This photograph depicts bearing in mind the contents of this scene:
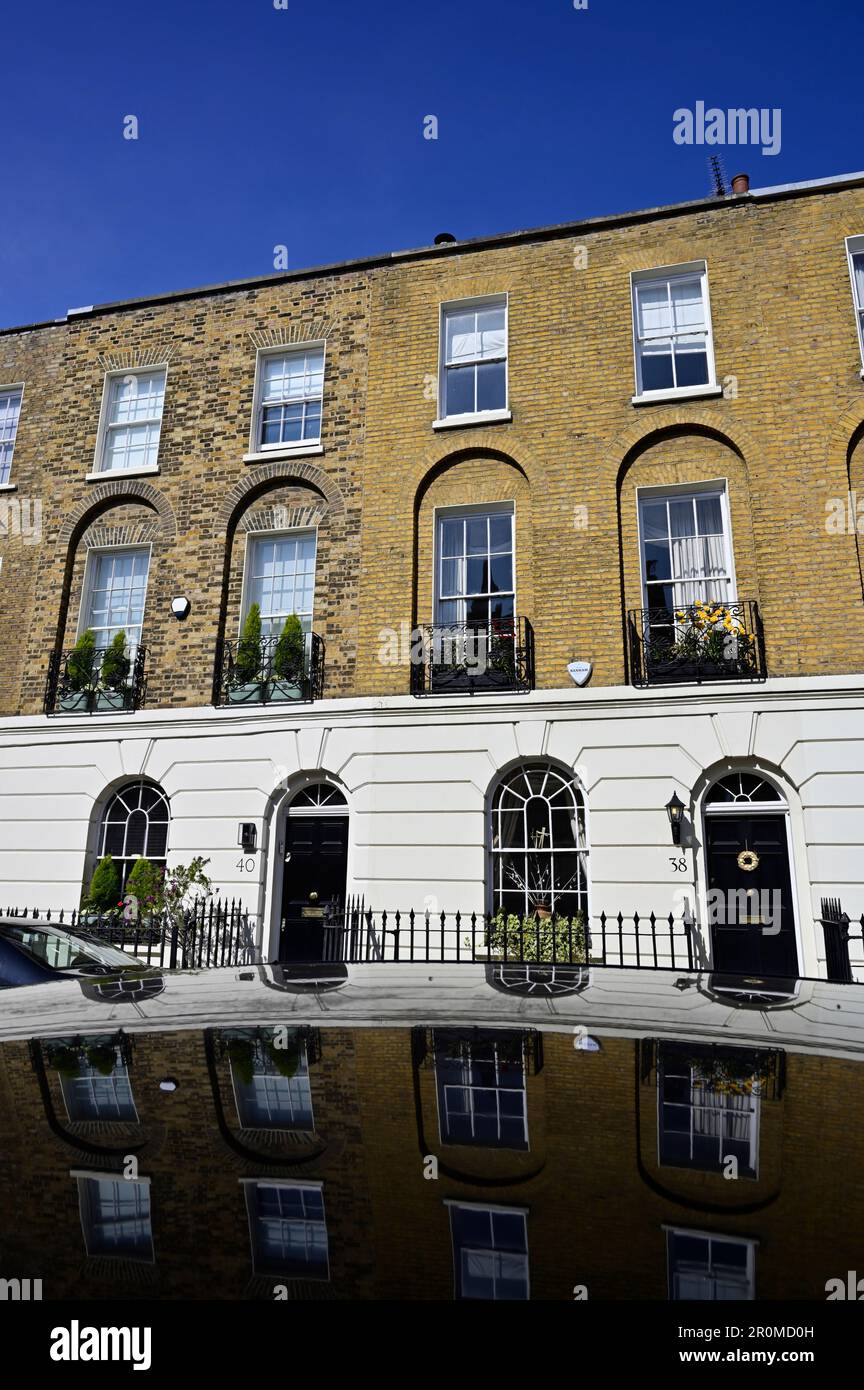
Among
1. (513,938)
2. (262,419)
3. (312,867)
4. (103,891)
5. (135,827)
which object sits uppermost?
(262,419)

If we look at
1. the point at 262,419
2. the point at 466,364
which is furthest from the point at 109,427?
the point at 466,364

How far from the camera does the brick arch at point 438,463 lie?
1449cm

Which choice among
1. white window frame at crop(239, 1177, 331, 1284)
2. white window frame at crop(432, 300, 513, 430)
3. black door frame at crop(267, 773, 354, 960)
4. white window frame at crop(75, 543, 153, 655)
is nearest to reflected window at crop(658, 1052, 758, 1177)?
white window frame at crop(239, 1177, 331, 1284)

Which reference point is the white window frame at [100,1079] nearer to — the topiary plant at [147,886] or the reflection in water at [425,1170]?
the reflection in water at [425,1170]

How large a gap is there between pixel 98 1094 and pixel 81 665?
1514cm

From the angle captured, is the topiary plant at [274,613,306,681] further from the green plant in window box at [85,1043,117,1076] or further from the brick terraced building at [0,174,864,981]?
the green plant in window box at [85,1043,117,1076]

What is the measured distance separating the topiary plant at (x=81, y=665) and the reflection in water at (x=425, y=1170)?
14.5 meters

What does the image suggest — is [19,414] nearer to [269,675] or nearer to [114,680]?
[114,680]

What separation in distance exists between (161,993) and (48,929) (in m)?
4.37

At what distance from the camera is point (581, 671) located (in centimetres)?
1301

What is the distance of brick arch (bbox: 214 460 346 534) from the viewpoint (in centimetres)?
Answer: 1531

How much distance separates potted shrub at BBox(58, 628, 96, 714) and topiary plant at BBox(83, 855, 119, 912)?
3.07 m

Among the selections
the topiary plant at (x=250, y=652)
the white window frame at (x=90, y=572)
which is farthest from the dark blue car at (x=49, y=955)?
the white window frame at (x=90, y=572)
